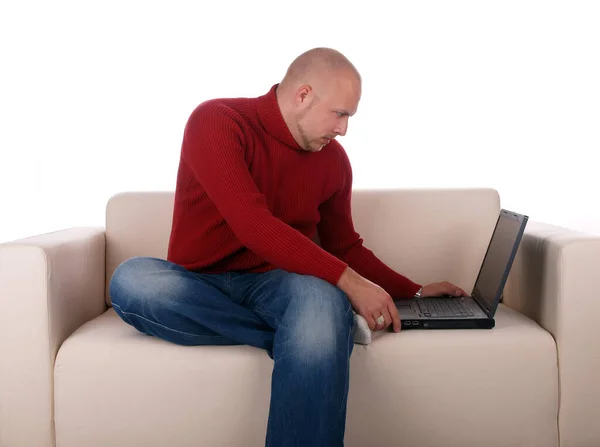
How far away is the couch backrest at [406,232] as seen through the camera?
7.59ft

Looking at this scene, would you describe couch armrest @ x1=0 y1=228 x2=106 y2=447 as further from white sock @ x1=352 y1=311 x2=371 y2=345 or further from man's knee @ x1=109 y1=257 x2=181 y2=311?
white sock @ x1=352 y1=311 x2=371 y2=345

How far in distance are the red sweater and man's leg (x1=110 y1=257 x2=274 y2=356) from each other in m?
0.15

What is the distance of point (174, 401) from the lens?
173 centimetres

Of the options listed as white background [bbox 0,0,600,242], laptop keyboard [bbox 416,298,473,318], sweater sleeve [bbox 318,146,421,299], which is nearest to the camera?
laptop keyboard [bbox 416,298,473,318]

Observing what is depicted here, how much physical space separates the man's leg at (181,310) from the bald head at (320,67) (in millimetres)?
569

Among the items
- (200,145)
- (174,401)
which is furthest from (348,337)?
(200,145)

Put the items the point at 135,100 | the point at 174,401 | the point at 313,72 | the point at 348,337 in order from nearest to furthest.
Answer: the point at 348,337 < the point at 174,401 < the point at 313,72 < the point at 135,100

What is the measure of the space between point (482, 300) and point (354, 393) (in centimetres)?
48

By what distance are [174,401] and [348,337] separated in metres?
0.44

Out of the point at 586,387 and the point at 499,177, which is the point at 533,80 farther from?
the point at 586,387

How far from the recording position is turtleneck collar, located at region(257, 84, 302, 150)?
76.9 inches

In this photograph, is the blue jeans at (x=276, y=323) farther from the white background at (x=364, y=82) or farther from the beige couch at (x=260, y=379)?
the white background at (x=364, y=82)

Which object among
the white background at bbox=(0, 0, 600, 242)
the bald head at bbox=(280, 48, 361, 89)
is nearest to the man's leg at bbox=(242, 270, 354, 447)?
the bald head at bbox=(280, 48, 361, 89)

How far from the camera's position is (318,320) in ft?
5.12
